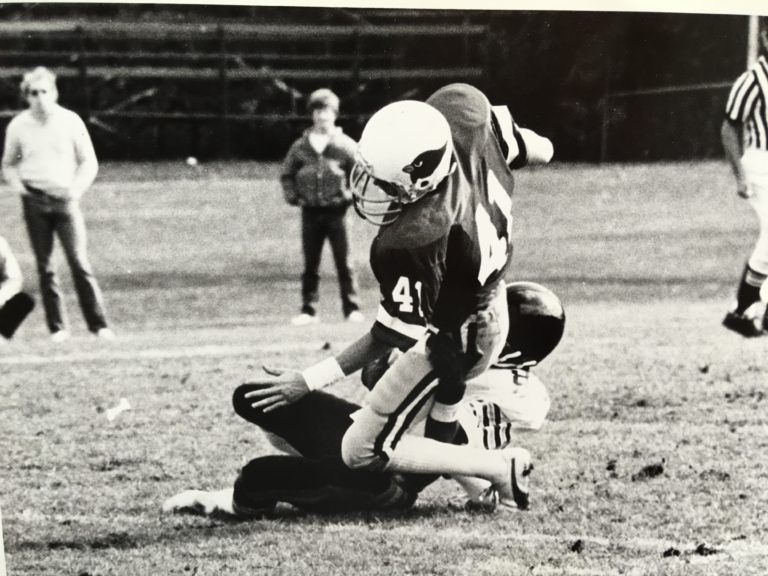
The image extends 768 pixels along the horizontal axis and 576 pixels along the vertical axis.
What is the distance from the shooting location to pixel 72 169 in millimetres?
2637

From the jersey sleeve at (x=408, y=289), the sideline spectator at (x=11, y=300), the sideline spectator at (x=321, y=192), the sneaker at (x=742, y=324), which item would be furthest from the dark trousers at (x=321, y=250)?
the sneaker at (x=742, y=324)

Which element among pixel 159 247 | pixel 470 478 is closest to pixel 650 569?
pixel 470 478

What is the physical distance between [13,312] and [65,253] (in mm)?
188

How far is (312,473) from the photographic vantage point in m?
2.65

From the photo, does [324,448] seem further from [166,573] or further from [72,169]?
[72,169]

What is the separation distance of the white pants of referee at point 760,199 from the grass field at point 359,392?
0.03 metres

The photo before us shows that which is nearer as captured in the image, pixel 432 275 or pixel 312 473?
pixel 432 275

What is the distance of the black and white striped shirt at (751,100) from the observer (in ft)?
9.28

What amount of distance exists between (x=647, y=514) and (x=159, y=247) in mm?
1372

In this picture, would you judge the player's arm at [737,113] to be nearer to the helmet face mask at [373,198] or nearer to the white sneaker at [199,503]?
the helmet face mask at [373,198]

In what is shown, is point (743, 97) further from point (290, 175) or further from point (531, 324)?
point (290, 175)

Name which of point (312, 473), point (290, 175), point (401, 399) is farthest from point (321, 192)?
point (312, 473)

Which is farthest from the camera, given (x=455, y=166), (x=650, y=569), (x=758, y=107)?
(x=758, y=107)

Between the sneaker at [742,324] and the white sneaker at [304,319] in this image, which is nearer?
the white sneaker at [304,319]
